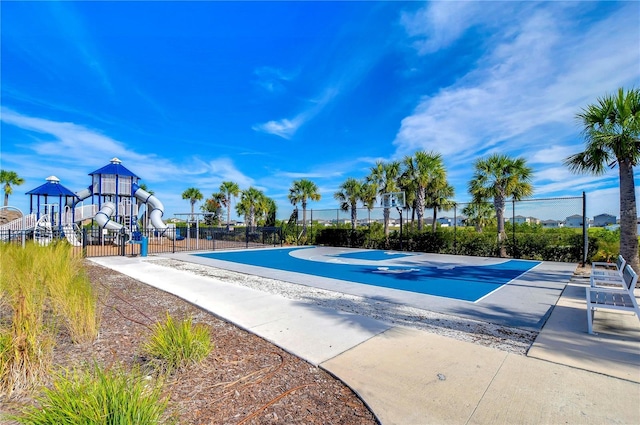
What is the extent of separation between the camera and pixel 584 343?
4184mm

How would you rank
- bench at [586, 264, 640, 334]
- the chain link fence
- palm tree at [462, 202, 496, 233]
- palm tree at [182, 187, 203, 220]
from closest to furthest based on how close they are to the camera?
bench at [586, 264, 640, 334]
the chain link fence
palm tree at [462, 202, 496, 233]
palm tree at [182, 187, 203, 220]

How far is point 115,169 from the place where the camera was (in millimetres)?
22891

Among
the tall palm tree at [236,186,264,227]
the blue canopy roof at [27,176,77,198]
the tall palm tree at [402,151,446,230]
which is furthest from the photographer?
the tall palm tree at [236,186,264,227]

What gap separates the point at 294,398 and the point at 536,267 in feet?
39.5

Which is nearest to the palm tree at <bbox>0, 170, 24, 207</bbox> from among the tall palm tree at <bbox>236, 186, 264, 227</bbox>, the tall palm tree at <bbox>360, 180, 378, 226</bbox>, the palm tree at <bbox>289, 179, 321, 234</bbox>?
the tall palm tree at <bbox>236, 186, 264, 227</bbox>

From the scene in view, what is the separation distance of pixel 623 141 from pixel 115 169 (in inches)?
1067

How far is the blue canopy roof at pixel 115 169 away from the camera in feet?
73.6

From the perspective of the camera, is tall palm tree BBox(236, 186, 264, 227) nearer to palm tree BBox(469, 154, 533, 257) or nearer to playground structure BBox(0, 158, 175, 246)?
playground structure BBox(0, 158, 175, 246)

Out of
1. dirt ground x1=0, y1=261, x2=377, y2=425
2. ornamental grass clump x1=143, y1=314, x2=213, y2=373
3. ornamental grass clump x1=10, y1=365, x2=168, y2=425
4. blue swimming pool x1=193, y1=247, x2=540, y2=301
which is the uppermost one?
ornamental grass clump x1=10, y1=365, x2=168, y2=425

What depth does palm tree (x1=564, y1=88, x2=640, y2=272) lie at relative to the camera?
8.10m

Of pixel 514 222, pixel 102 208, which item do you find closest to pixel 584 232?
pixel 514 222

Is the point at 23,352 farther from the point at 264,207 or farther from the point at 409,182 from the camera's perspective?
the point at 264,207

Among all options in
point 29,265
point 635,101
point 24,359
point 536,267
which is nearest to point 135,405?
point 24,359

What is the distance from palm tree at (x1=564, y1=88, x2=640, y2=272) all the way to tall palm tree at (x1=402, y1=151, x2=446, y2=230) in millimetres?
9893
